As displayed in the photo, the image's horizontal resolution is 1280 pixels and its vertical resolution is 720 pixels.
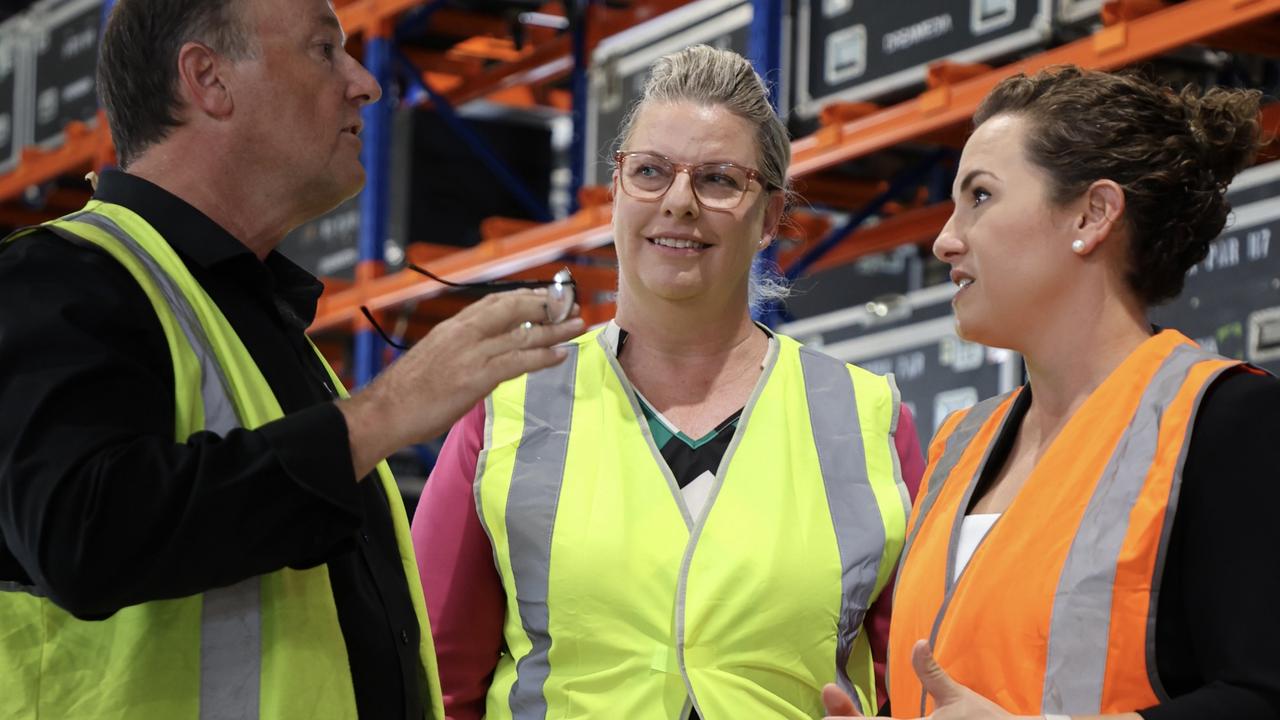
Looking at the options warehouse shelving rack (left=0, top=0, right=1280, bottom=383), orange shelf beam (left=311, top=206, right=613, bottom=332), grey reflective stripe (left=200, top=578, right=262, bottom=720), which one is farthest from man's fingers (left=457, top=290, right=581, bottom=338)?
orange shelf beam (left=311, top=206, right=613, bottom=332)

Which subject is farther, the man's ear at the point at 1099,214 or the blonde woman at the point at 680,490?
the blonde woman at the point at 680,490

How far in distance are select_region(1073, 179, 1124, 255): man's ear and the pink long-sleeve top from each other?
0.64 meters

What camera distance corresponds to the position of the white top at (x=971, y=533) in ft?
7.70

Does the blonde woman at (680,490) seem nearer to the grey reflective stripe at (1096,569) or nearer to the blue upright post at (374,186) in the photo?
the grey reflective stripe at (1096,569)

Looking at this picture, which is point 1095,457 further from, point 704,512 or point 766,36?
point 766,36

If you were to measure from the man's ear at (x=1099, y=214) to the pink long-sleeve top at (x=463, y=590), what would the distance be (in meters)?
0.64

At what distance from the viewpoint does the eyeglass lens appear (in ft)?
9.07

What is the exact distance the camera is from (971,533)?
7.81ft

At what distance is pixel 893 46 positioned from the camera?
6.15 metres

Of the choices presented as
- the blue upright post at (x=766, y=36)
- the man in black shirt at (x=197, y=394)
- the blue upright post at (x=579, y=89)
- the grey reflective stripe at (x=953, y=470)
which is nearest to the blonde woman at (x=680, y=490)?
the grey reflective stripe at (x=953, y=470)

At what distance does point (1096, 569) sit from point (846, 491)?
64 centimetres

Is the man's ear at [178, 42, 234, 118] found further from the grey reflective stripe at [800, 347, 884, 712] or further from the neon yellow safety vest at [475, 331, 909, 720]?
the grey reflective stripe at [800, 347, 884, 712]

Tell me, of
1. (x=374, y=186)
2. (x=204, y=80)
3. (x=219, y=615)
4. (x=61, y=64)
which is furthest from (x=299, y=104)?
(x=61, y=64)

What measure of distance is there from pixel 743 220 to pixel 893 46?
11.6 ft
